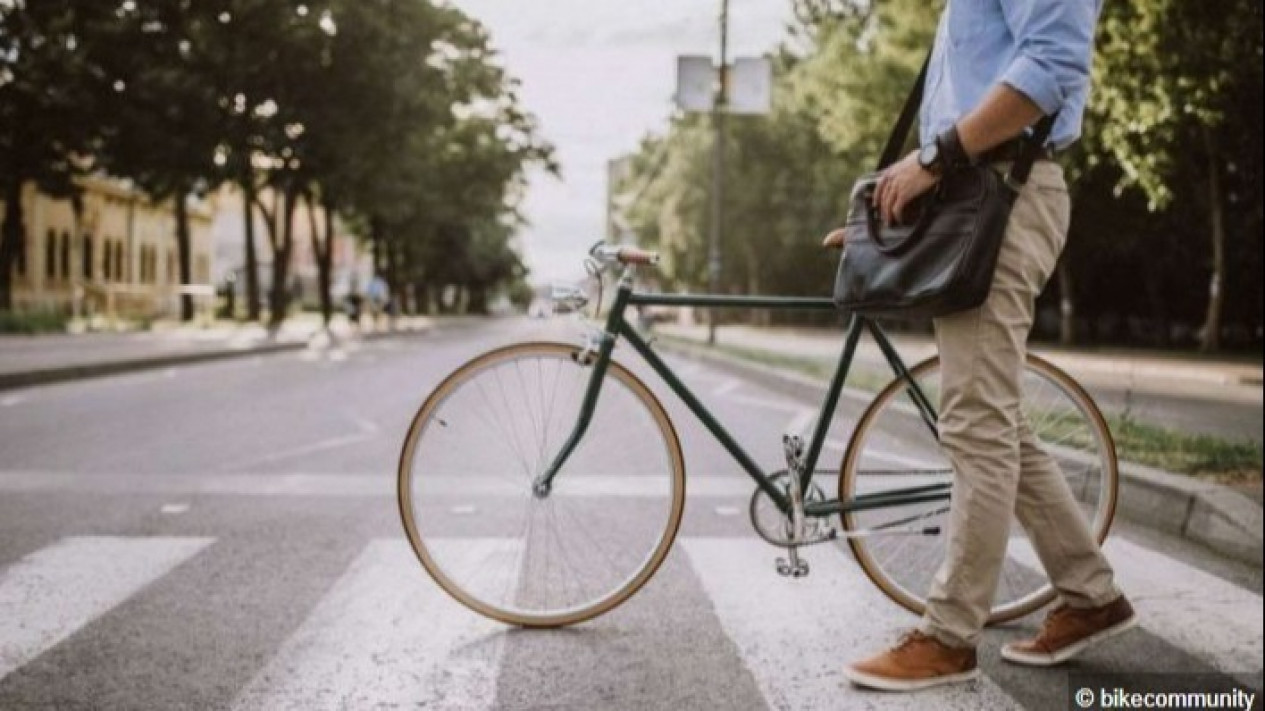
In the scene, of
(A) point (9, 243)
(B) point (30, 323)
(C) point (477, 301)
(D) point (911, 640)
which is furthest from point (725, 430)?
(C) point (477, 301)

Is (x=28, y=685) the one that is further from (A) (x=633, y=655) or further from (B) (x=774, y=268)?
(B) (x=774, y=268)

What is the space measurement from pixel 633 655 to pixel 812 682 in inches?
20.1

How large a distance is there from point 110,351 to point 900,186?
59.0ft

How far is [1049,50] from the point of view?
2.93 m

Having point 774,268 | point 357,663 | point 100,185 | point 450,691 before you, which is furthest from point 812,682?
point 774,268

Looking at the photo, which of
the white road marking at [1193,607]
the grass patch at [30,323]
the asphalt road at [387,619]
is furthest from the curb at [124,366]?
the white road marking at [1193,607]

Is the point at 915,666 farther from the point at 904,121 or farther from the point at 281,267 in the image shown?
the point at 281,267

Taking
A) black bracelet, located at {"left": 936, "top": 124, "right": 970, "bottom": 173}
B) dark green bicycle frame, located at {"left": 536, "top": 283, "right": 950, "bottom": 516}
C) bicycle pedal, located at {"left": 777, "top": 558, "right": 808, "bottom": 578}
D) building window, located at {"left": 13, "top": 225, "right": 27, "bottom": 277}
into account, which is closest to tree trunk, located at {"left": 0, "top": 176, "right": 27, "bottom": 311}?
building window, located at {"left": 13, "top": 225, "right": 27, "bottom": 277}

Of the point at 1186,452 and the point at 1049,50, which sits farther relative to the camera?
the point at 1186,452

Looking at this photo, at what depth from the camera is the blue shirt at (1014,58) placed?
9.61 ft

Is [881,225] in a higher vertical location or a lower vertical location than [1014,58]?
lower

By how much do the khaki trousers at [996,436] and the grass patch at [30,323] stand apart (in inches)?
1031

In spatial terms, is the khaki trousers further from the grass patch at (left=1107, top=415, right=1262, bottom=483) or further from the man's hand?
the grass patch at (left=1107, top=415, right=1262, bottom=483)

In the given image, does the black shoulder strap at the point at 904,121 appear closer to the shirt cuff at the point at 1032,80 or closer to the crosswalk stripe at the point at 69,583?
the shirt cuff at the point at 1032,80
